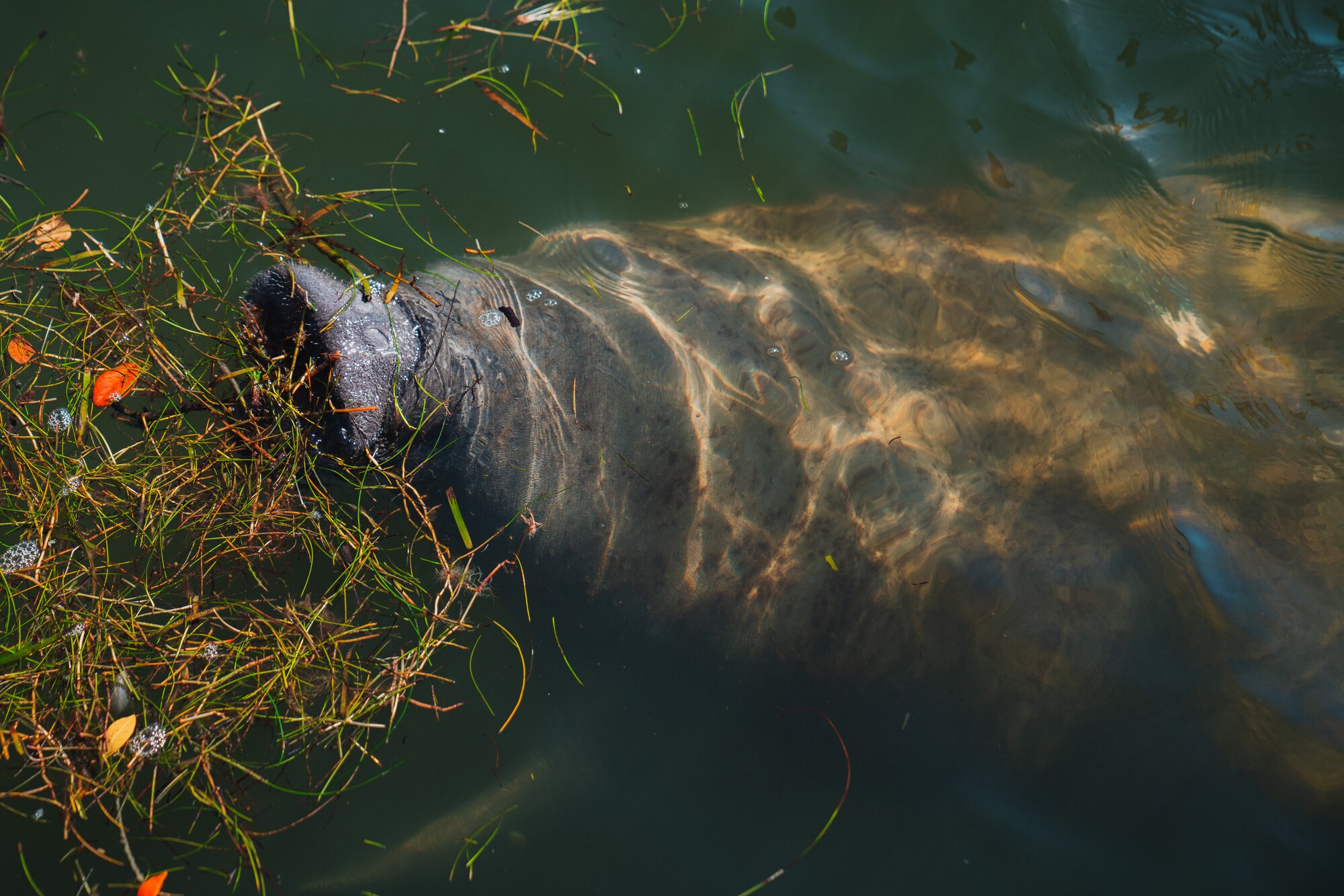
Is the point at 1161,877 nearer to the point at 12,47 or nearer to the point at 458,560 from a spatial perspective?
the point at 458,560

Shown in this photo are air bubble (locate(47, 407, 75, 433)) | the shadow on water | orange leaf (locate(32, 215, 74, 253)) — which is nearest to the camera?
the shadow on water

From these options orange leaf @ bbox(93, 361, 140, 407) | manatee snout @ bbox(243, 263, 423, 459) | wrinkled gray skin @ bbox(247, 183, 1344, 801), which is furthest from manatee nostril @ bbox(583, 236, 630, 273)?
orange leaf @ bbox(93, 361, 140, 407)

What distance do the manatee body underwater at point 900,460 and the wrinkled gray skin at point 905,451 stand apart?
0.04ft

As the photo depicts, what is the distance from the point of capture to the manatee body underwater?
A: 2.97 metres

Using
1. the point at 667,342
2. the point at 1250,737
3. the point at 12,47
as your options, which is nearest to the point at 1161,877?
the point at 1250,737

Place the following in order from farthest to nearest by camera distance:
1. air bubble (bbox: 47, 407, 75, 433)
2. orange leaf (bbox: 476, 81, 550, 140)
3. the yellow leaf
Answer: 1. orange leaf (bbox: 476, 81, 550, 140)
2. air bubble (bbox: 47, 407, 75, 433)
3. the yellow leaf

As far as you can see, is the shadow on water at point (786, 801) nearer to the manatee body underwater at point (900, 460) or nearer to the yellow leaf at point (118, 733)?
the manatee body underwater at point (900, 460)

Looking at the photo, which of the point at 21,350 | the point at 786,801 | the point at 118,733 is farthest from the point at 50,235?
the point at 786,801

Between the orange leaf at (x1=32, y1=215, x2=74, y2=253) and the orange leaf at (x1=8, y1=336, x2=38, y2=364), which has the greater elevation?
the orange leaf at (x1=32, y1=215, x2=74, y2=253)

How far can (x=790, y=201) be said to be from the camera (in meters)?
4.75

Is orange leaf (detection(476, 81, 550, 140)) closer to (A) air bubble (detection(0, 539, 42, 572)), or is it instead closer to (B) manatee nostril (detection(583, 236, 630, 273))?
(B) manatee nostril (detection(583, 236, 630, 273))

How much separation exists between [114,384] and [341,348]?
4.88ft

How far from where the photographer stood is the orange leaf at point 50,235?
354 centimetres

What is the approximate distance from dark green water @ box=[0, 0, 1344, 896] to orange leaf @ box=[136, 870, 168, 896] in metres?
0.21
